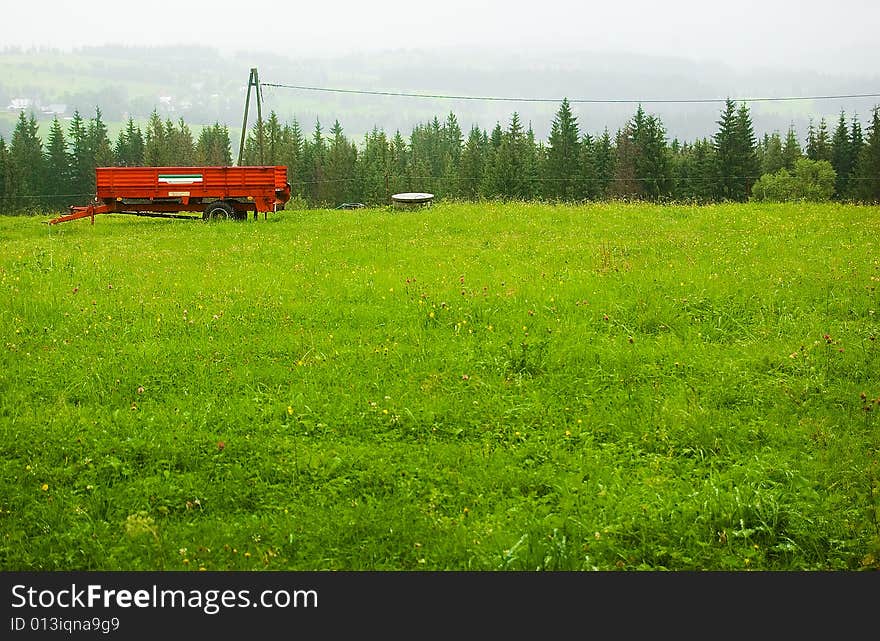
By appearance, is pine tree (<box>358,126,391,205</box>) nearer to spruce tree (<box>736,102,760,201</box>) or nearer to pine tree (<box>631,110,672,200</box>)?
pine tree (<box>631,110,672,200</box>)

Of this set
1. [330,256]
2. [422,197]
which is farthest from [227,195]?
[330,256]

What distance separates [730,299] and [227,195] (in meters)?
17.5

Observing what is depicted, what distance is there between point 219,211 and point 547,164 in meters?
69.2

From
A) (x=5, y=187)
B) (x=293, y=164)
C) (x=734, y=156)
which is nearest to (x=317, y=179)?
(x=293, y=164)

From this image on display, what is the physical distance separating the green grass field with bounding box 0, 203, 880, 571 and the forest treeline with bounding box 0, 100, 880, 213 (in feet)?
165

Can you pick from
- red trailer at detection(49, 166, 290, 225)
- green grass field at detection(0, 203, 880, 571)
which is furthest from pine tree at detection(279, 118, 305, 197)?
green grass field at detection(0, 203, 880, 571)

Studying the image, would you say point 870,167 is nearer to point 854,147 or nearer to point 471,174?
point 854,147

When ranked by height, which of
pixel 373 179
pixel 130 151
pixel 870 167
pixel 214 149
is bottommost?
pixel 870 167

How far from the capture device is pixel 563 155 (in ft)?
289

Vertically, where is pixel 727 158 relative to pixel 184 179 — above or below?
above

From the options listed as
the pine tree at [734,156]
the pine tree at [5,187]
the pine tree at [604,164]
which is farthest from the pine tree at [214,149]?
the pine tree at [734,156]

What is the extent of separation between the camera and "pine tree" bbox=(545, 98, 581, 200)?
8294 centimetres

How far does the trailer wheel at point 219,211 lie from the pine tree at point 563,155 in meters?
61.1

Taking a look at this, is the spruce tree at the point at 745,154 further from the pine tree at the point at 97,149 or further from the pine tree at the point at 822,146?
the pine tree at the point at 97,149
